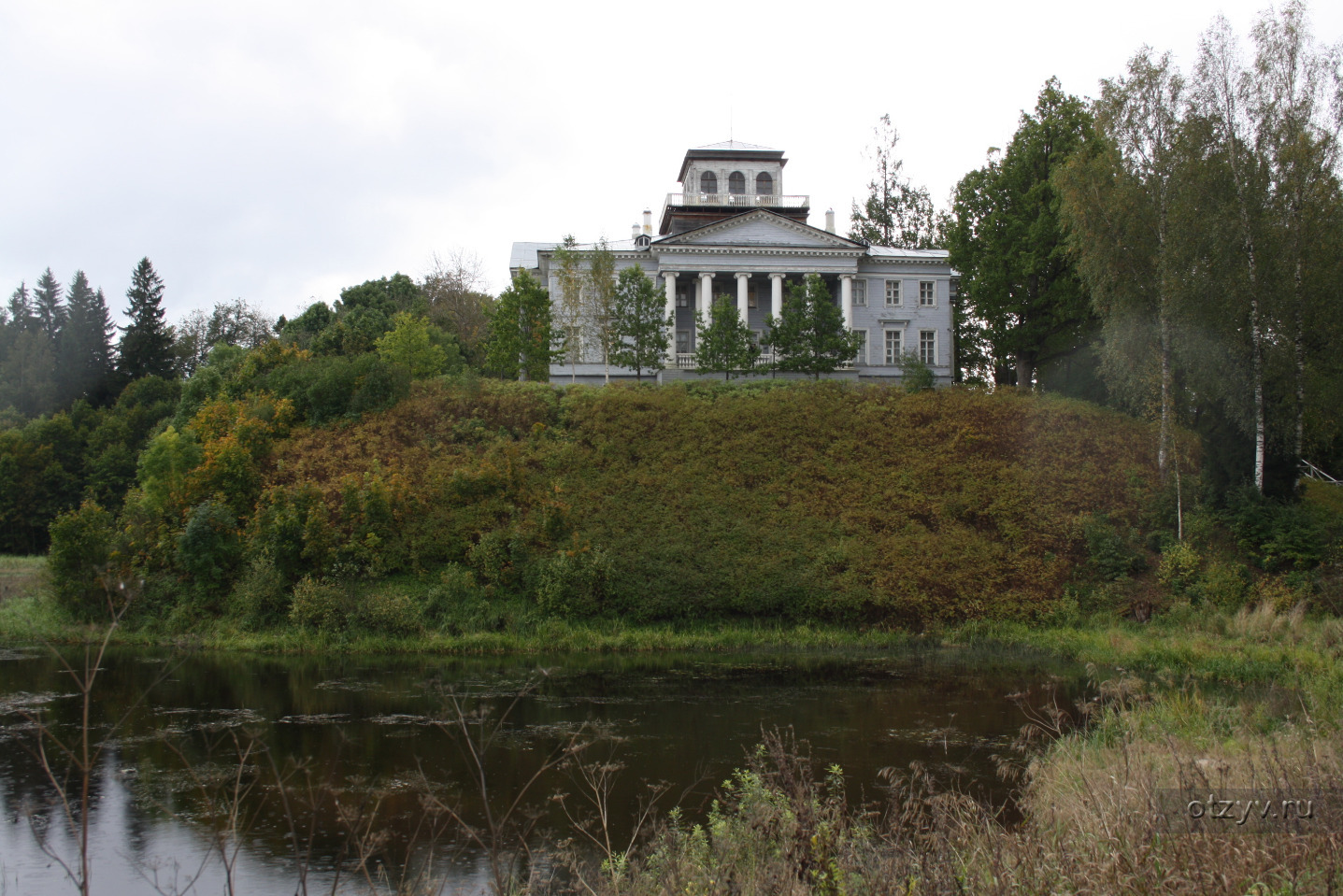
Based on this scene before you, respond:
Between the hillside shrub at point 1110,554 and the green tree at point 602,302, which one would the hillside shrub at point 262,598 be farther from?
the hillside shrub at point 1110,554

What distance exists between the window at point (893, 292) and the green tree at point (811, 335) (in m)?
7.71

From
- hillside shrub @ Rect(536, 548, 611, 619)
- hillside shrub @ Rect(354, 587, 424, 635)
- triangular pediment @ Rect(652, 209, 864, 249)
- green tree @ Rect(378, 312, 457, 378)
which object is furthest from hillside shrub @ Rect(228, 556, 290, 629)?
triangular pediment @ Rect(652, 209, 864, 249)

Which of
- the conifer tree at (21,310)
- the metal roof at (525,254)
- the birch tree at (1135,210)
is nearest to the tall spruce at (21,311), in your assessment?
the conifer tree at (21,310)

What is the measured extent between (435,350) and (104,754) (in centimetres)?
2373

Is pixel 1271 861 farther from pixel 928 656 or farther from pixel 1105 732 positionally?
pixel 928 656

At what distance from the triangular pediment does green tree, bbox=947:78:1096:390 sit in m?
7.48

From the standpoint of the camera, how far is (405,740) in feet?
42.8

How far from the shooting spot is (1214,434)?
25.9 m

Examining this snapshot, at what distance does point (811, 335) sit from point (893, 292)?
9.38m

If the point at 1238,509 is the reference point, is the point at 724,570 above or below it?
below

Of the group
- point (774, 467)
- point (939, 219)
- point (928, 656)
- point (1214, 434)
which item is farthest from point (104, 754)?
point (939, 219)

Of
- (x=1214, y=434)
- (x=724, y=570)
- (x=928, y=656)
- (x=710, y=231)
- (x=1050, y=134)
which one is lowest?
(x=928, y=656)

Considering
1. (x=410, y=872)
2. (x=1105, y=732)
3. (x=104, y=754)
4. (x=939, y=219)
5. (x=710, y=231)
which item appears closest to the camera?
(x=410, y=872)

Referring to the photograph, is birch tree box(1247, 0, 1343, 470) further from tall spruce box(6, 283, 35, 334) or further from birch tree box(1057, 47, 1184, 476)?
tall spruce box(6, 283, 35, 334)
